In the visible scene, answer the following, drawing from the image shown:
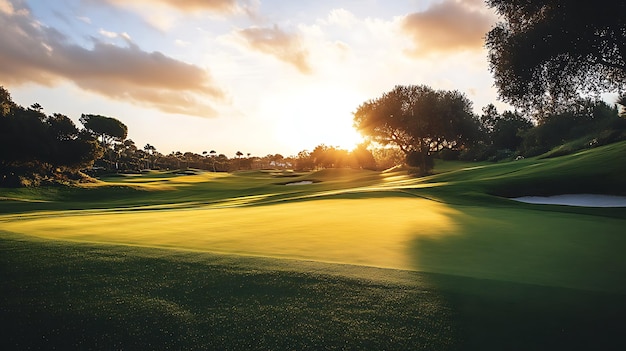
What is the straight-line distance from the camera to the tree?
105 meters

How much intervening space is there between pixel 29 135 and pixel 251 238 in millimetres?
47995

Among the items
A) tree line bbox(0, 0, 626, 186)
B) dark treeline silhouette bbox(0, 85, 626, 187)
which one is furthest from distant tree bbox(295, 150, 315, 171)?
dark treeline silhouette bbox(0, 85, 626, 187)

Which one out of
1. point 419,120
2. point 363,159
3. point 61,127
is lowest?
point 363,159

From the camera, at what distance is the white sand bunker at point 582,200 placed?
19.3m

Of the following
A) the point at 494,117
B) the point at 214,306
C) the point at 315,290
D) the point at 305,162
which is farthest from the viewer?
the point at 305,162

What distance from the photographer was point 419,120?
48.8 meters

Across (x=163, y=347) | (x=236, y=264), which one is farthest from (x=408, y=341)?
(x=236, y=264)

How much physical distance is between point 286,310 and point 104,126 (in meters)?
A: 119

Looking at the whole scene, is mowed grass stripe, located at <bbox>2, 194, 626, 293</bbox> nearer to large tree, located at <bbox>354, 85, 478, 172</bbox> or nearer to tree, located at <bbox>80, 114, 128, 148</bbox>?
large tree, located at <bbox>354, 85, 478, 172</bbox>

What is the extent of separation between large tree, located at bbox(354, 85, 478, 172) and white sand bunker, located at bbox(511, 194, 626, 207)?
27615mm

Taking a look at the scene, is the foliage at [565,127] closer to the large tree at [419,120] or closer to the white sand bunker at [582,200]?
the large tree at [419,120]

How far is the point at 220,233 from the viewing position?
1030cm

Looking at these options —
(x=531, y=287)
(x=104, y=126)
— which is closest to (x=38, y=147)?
(x=531, y=287)

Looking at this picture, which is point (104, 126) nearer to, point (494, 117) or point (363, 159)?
point (363, 159)
